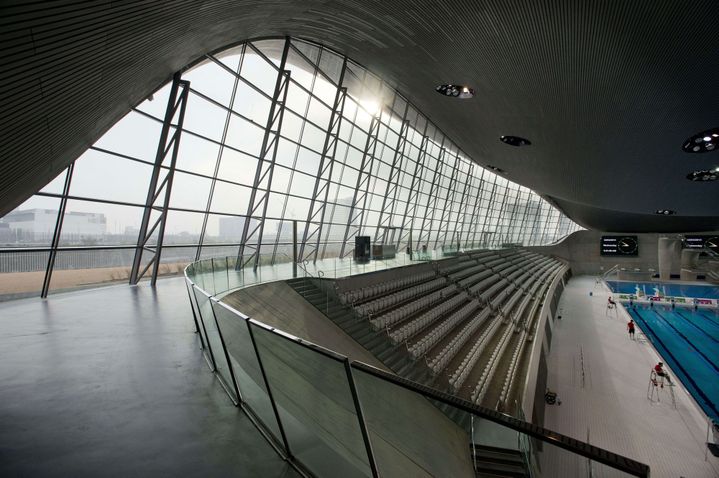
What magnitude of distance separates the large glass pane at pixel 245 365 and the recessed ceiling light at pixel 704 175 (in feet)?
58.1

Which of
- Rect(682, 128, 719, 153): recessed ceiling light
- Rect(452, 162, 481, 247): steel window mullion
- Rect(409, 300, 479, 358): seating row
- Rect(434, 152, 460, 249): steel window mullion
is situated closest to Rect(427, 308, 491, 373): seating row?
Rect(409, 300, 479, 358): seating row

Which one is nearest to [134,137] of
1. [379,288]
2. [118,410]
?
[379,288]

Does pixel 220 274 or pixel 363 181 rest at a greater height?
pixel 363 181

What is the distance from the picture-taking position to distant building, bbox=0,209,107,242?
9740 millimetres

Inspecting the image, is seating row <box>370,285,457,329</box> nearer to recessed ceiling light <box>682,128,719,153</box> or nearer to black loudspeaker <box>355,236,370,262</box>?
black loudspeaker <box>355,236,370,262</box>

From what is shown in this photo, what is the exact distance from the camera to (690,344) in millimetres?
21312

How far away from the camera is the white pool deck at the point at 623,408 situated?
32.5 feet

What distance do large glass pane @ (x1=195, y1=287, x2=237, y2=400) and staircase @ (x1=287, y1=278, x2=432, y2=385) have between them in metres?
6.55

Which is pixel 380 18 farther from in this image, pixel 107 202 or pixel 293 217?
pixel 293 217

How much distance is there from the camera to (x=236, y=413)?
3.54 meters

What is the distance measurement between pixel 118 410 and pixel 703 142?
14009mm

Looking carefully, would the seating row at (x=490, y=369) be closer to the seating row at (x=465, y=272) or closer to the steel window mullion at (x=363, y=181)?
the seating row at (x=465, y=272)

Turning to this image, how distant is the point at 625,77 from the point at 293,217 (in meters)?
14.5

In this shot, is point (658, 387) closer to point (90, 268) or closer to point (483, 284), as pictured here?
point (483, 284)
